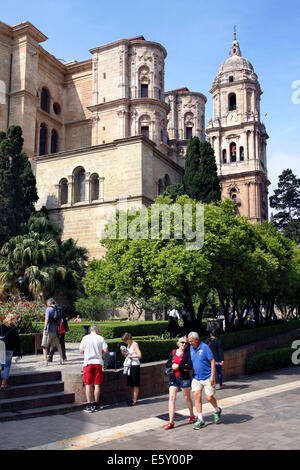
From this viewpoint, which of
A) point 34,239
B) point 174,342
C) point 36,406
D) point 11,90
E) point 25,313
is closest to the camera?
point 36,406

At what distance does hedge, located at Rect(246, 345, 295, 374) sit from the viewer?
630 inches

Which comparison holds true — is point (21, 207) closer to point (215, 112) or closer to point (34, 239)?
point (34, 239)

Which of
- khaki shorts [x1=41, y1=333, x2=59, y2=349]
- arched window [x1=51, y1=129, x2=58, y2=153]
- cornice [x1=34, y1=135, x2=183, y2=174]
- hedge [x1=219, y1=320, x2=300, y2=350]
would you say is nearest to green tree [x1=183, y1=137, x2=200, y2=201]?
cornice [x1=34, y1=135, x2=183, y2=174]

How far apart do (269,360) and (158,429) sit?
32.8 ft

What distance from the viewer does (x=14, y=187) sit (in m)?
29.0

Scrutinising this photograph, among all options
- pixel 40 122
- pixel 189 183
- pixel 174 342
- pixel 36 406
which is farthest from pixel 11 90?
pixel 36 406

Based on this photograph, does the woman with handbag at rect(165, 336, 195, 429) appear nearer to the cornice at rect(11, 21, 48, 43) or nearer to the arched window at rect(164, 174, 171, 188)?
the arched window at rect(164, 174, 171, 188)

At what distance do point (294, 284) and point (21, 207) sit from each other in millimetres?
17820

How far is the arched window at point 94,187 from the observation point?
102 ft

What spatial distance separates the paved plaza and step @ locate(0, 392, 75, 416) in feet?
1.62

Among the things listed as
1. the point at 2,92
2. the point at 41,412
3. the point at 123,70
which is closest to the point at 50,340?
the point at 41,412

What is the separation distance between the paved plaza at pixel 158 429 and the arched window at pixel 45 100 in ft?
130

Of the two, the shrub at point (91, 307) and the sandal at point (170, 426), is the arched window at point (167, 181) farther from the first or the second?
the sandal at point (170, 426)
